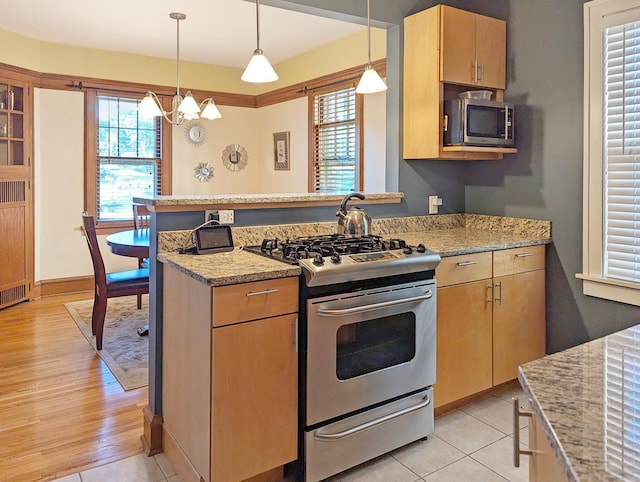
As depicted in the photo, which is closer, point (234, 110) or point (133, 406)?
point (133, 406)

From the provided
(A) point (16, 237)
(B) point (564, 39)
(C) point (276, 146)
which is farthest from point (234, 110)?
(B) point (564, 39)

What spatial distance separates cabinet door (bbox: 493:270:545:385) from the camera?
2846 millimetres

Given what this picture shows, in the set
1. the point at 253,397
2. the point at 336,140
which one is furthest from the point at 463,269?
the point at 336,140

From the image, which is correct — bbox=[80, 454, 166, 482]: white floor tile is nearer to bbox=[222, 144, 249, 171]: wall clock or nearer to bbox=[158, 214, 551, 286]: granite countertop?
bbox=[158, 214, 551, 286]: granite countertop

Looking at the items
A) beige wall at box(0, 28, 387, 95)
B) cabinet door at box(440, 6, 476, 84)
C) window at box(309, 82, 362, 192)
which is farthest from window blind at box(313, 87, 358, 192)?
cabinet door at box(440, 6, 476, 84)

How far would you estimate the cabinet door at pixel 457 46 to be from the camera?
9.62ft

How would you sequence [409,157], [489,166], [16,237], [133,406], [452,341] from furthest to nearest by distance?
[16,237] → [489,166] → [409,157] → [133,406] → [452,341]

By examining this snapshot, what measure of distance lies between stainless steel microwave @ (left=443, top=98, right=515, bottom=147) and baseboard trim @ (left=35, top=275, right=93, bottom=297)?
4531 millimetres

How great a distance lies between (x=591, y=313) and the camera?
292 centimetres

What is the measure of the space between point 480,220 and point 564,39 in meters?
1.21

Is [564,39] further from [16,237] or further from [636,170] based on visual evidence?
[16,237]

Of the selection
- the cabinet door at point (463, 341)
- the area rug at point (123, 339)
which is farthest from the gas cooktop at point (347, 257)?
the area rug at point (123, 339)

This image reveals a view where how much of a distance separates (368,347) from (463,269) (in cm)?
74

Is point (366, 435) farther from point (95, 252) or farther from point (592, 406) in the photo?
point (95, 252)
